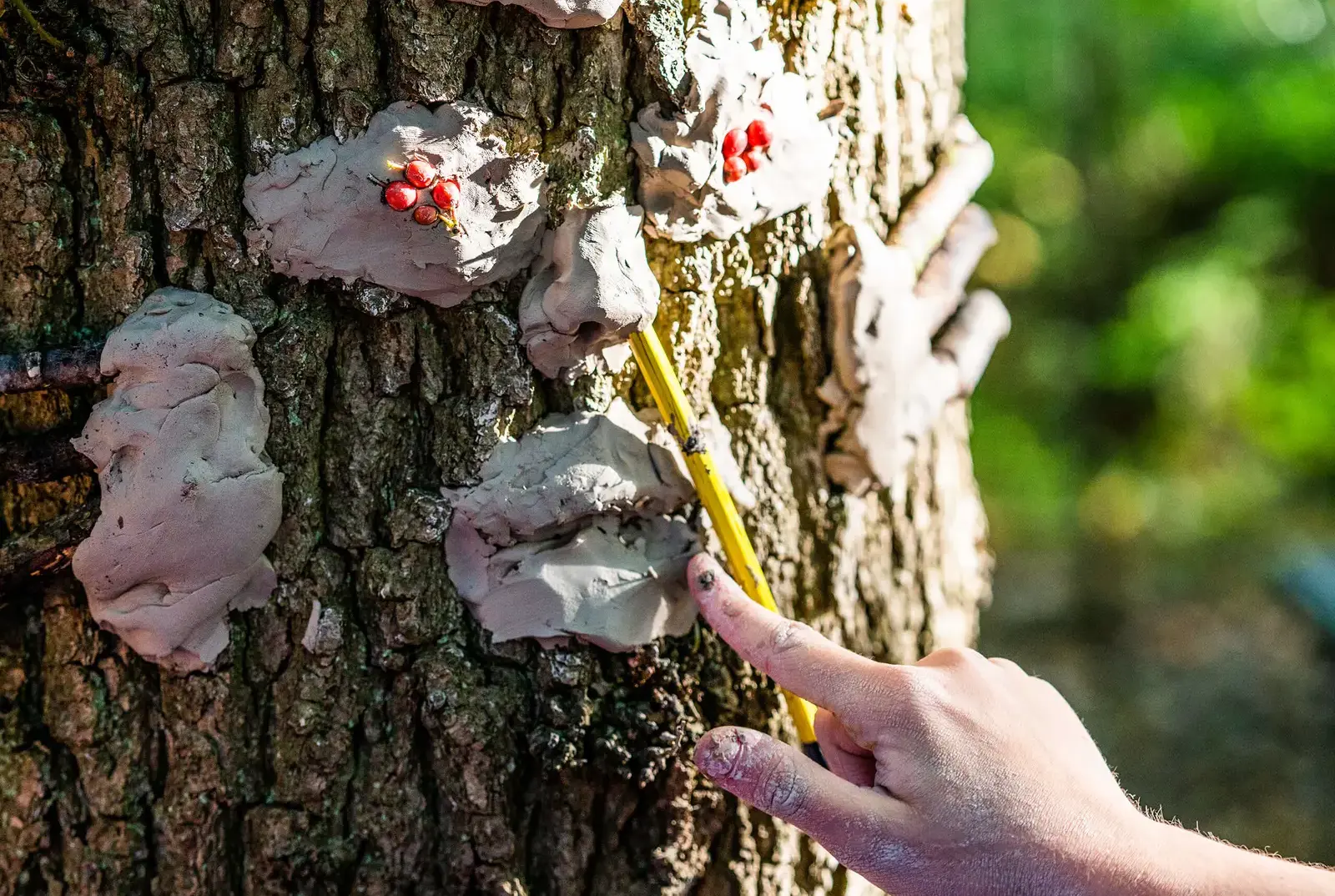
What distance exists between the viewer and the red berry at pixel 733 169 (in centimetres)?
101

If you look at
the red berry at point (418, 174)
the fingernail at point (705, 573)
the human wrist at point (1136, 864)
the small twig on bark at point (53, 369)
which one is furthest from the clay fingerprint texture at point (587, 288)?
the human wrist at point (1136, 864)

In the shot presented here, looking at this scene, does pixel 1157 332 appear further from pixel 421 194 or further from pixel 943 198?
pixel 421 194

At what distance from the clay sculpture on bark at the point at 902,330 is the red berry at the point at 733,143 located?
0.21 m

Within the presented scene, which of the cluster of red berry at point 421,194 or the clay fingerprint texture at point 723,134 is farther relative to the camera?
the clay fingerprint texture at point 723,134

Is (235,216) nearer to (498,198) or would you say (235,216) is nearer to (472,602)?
(498,198)

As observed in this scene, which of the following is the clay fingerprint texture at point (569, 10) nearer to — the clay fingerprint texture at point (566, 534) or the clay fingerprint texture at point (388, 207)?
the clay fingerprint texture at point (388, 207)

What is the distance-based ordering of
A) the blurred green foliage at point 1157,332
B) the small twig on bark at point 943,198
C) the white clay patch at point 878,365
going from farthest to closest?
the blurred green foliage at point 1157,332, the small twig on bark at point 943,198, the white clay patch at point 878,365

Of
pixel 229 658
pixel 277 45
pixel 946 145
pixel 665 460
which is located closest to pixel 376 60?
pixel 277 45

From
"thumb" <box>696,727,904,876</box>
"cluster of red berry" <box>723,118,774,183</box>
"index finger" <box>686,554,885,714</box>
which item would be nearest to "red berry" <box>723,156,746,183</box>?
"cluster of red berry" <box>723,118,774,183</box>

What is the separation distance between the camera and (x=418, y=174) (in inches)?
34.7

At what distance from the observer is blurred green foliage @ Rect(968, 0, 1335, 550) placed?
13.5ft

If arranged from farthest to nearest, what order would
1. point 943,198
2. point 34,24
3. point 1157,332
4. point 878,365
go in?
point 1157,332, point 943,198, point 878,365, point 34,24

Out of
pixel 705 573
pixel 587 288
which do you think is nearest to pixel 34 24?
pixel 587 288

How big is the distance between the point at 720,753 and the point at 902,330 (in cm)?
56
